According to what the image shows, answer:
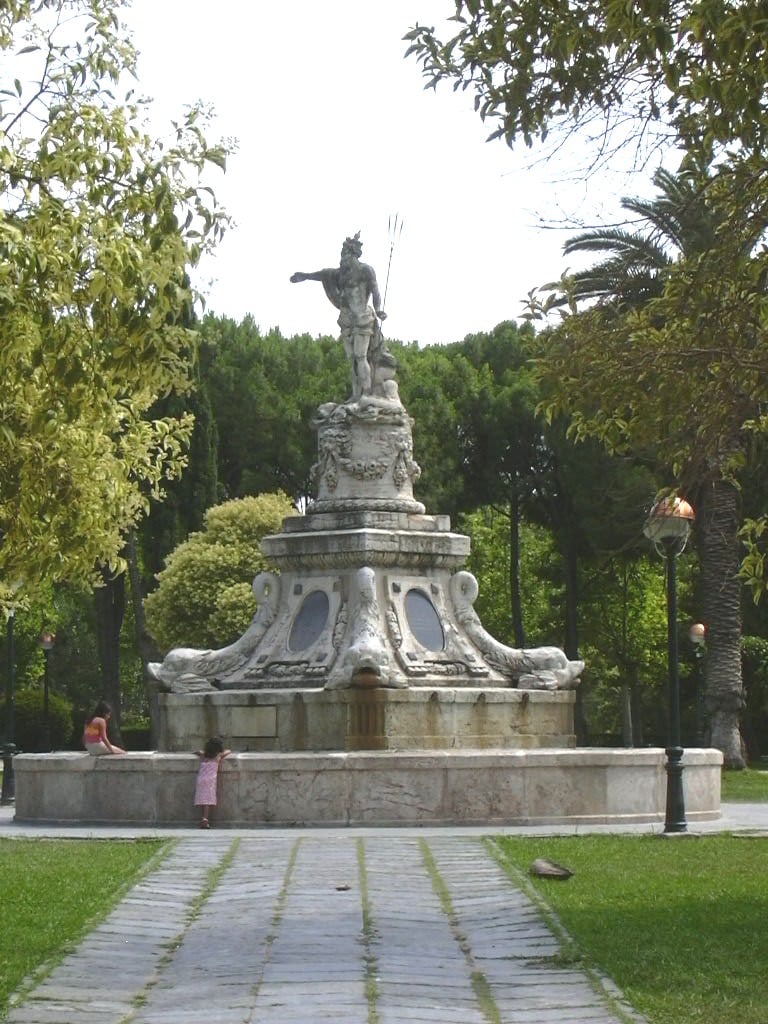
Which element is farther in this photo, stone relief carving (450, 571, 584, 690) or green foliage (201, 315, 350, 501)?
green foliage (201, 315, 350, 501)

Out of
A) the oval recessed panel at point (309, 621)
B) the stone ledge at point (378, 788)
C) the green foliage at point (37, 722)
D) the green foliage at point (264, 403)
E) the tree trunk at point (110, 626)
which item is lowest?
the stone ledge at point (378, 788)

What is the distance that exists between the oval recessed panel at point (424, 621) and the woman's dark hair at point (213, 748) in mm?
4475

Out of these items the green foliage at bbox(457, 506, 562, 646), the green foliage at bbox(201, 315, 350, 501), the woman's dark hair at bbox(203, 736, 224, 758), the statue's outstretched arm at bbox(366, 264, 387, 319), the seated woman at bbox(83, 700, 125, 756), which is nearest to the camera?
the woman's dark hair at bbox(203, 736, 224, 758)

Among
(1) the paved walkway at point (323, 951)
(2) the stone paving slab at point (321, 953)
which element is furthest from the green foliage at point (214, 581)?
(2) the stone paving slab at point (321, 953)

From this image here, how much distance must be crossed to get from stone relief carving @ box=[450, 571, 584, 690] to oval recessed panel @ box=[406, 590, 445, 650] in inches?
16.3

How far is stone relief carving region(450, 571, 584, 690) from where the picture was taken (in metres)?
22.6

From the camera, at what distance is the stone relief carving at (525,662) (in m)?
22.6

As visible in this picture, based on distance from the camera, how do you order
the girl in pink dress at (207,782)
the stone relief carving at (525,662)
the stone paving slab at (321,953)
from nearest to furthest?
the stone paving slab at (321,953)
the girl in pink dress at (207,782)
the stone relief carving at (525,662)

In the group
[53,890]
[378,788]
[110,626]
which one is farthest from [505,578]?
[53,890]

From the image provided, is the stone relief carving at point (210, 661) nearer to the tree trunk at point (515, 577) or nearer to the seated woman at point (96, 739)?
the seated woman at point (96, 739)

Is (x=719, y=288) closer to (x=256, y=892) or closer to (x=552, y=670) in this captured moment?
(x=256, y=892)

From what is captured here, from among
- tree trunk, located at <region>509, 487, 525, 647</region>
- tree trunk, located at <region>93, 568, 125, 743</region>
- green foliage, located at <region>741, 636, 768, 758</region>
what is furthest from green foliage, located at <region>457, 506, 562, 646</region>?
tree trunk, located at <region>93, 568, 125, 743</region>

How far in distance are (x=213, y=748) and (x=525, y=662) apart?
5.28 metres

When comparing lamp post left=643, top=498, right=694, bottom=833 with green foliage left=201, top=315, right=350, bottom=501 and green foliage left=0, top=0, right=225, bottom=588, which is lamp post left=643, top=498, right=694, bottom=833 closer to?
green foliage left=0, top=0, right=225, bottom=588
